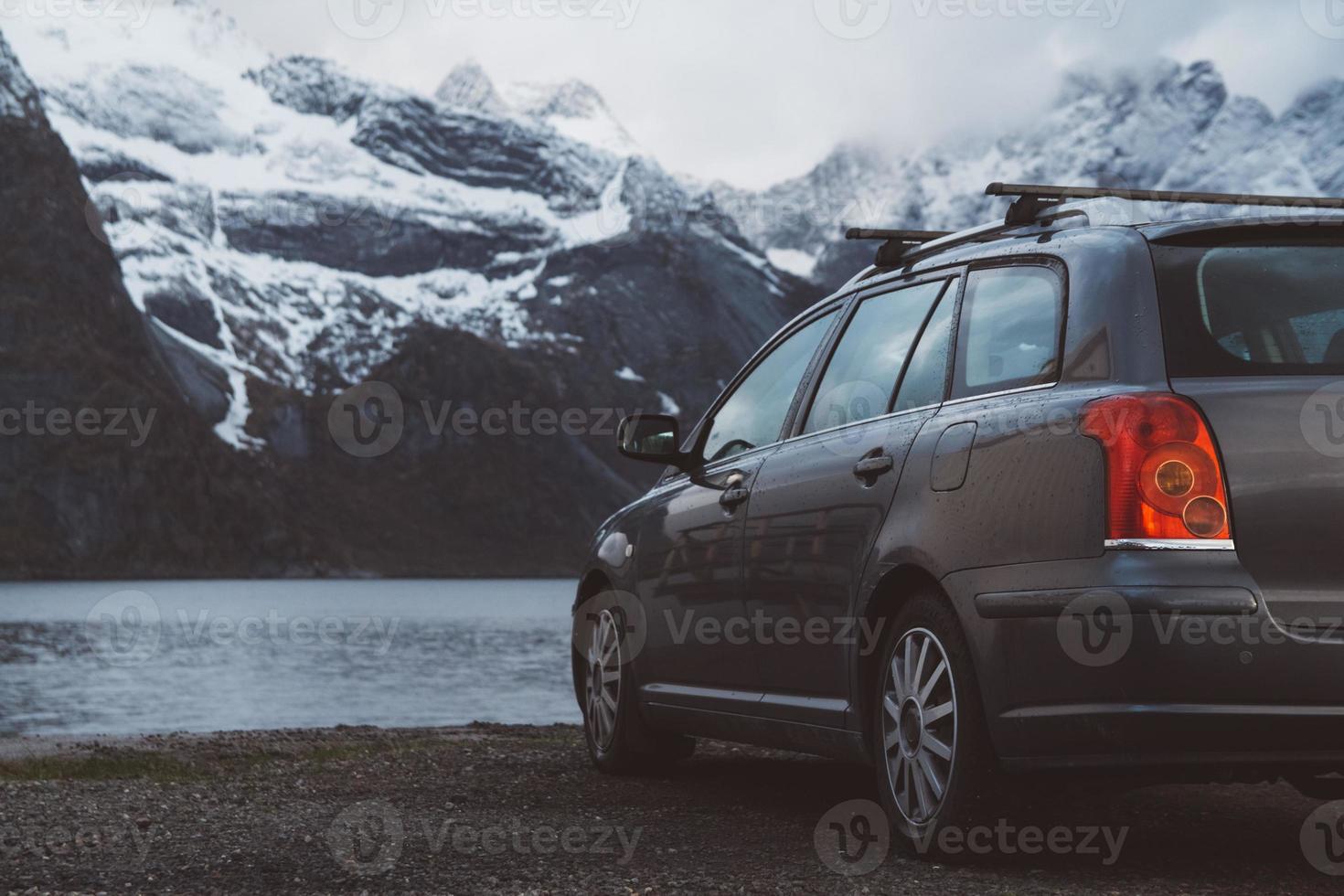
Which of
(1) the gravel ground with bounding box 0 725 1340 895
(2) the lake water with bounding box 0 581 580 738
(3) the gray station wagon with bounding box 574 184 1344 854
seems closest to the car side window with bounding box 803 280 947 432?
(3) the gray station wagon with bounding box 574 184 1344 854

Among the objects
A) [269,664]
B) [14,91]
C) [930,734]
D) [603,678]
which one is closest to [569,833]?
[930,734]

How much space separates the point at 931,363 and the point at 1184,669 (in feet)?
4.84

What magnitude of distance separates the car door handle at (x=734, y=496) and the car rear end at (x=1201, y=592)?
174 centimetres

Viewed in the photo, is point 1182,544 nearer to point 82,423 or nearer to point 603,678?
point 603,678

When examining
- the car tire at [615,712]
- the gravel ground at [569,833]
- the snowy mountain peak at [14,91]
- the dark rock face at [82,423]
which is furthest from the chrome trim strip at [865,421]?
the snowy mountain peak at [14,91]

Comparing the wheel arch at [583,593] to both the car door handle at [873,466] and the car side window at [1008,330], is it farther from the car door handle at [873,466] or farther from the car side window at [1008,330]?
the car side window at [1008,330]

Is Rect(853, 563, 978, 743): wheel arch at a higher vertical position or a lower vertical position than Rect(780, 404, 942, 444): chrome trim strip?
lower

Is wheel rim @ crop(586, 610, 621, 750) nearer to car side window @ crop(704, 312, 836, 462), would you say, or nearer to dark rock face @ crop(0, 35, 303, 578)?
car side window @ crop(704, 312, 836, 462)

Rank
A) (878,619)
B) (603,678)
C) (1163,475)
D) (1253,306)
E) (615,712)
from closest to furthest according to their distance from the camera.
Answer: (1163,475) < (1253,306) < (878,619) < (615,712) < (603,678)

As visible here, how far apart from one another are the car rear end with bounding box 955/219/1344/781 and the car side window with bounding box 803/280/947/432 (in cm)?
119

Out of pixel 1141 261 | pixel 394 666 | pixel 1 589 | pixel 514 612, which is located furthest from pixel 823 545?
pixel 1 589

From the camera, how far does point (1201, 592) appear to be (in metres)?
3.79

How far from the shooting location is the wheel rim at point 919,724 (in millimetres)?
4410

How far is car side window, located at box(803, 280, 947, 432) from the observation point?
5.23 metres
